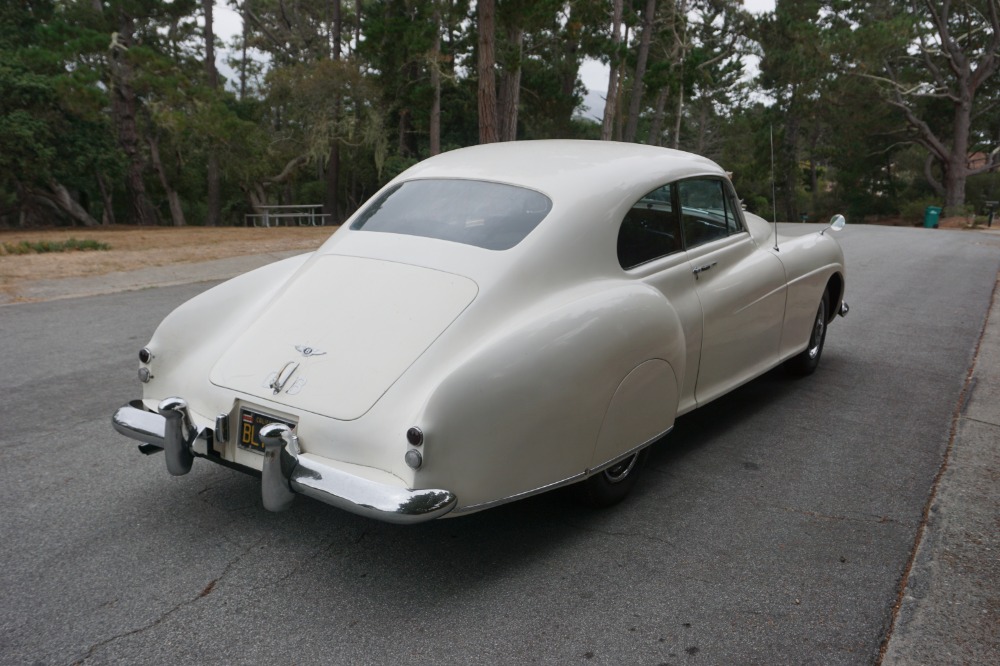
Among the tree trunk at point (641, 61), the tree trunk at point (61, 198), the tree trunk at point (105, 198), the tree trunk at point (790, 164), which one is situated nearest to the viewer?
the tree trunk at point (61, 198)

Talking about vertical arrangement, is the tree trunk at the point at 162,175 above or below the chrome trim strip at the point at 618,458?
above

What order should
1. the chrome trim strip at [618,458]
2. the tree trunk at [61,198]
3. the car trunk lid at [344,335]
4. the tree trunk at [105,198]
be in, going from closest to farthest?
the car trunk lid at [344,335], the chrome trim strip at [618,458], the tree trunk at [61,198], the tree trunk at [105,198]

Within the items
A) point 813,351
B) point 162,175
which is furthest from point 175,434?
point 162,175

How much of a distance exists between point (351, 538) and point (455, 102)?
3052cm

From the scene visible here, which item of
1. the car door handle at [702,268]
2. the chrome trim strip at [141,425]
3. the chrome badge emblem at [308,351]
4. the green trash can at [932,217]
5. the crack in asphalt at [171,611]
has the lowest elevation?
the crack in asphalt at [171,611]

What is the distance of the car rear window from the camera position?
3.71 m

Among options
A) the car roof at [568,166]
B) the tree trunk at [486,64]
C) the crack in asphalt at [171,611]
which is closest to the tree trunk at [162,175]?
the tree trunk at [486,64]

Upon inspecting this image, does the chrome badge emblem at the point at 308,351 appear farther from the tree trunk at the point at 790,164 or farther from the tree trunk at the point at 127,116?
the tree trunk at the point at 790,164

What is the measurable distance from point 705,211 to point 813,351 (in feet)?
6.35

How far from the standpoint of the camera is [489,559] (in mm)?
3242

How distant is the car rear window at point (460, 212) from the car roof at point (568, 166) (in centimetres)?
8

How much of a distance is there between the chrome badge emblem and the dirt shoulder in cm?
724

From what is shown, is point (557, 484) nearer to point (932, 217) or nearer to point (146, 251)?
point (146, 251)

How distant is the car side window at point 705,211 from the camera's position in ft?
14.3
